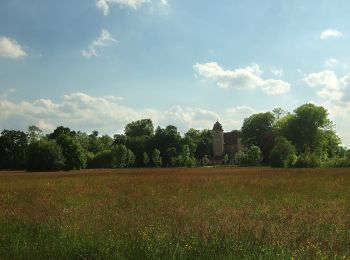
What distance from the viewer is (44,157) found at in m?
78.9

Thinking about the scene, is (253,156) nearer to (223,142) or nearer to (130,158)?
(130,158)

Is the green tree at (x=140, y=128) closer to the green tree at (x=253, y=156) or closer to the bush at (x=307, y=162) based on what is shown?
the green tree at (x=253, y=156)

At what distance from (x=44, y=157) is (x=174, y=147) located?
4947 centimetres

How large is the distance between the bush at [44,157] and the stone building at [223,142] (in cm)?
8433

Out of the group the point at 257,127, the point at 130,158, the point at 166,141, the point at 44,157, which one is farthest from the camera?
the point at 166,141

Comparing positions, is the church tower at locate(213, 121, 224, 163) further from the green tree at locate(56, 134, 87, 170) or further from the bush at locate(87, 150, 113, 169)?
the green tree at locate(56, 134, 87, 170)

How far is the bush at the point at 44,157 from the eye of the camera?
79.1 meters

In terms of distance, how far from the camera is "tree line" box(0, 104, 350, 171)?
78.9m

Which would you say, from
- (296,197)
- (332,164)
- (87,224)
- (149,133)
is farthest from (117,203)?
(149,133)

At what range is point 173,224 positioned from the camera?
9445 mm

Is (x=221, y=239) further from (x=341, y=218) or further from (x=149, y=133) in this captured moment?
(x=149, y=133)

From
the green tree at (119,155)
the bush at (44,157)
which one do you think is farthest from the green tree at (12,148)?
the bush at (44,157)

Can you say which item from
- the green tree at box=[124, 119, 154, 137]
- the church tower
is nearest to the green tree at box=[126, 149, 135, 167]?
the green tree at box=[124, 119, 154, 137]

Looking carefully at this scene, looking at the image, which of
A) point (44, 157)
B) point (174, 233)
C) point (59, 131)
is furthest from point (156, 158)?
point (174, 233)
